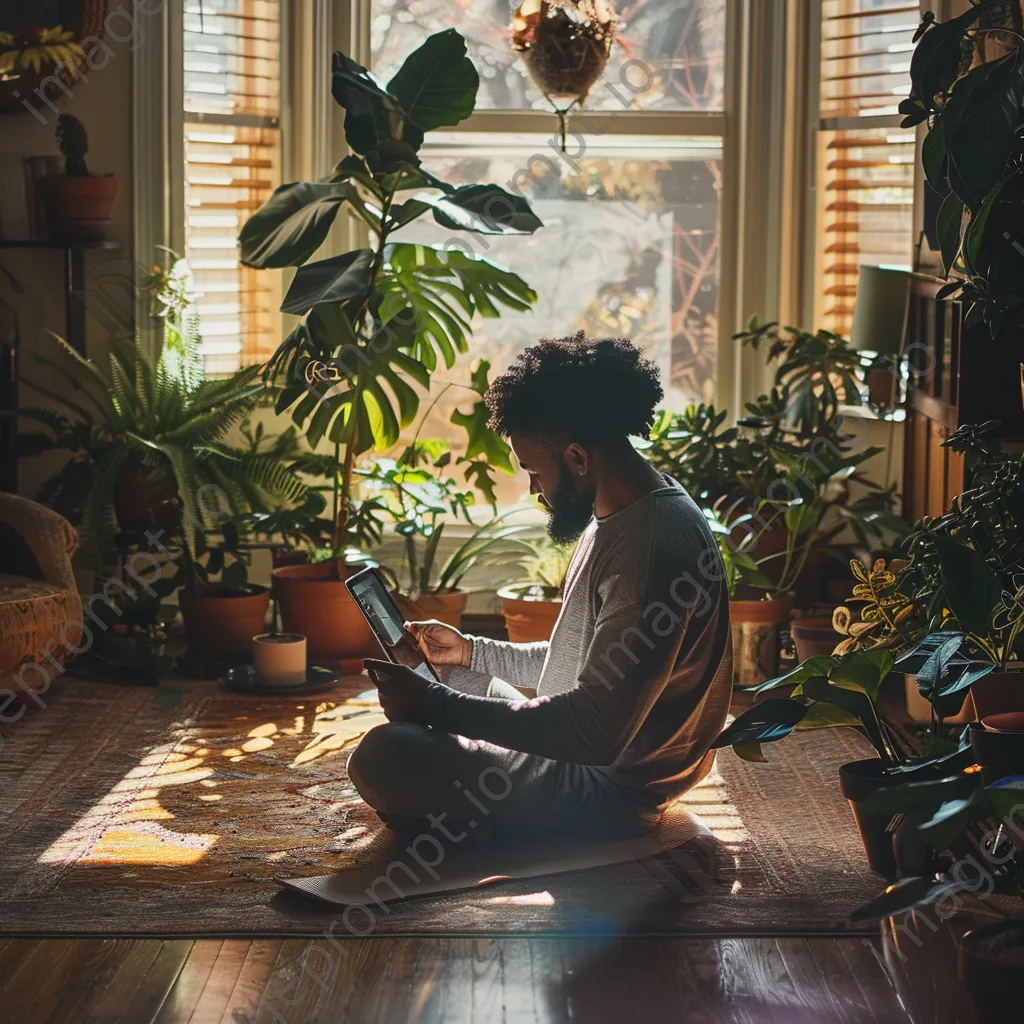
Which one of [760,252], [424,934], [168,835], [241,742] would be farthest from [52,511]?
[760,252]

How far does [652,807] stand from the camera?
9.22 ft

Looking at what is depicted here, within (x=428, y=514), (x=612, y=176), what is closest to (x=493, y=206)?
(x=612, y=176)

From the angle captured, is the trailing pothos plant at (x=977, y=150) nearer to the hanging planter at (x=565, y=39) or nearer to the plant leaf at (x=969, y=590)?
the plant leaf at (x=969, y=590)

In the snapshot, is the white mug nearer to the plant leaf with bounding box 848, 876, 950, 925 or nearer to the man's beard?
the man's beard

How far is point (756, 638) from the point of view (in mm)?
4195

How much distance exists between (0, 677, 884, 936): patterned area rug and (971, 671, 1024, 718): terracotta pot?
1.30ft

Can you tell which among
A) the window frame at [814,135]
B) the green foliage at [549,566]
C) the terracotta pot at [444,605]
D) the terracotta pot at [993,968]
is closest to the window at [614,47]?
the window frame at [814,135]

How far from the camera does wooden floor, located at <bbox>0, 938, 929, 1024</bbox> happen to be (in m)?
2.17

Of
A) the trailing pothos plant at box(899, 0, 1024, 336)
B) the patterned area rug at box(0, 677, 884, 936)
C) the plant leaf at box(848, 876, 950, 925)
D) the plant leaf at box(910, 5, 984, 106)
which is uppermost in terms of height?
the plant leaf at box(910, 5, 984, 106)

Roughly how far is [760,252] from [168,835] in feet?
9.59

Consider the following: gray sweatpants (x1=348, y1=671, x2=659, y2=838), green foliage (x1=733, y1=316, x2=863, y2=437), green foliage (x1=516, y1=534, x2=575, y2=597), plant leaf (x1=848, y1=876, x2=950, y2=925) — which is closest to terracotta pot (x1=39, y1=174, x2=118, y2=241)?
green foliage (x1=516, y1=534, x2=575, y2=597)

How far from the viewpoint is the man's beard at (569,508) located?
2.68 m

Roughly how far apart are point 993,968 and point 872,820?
784 mm

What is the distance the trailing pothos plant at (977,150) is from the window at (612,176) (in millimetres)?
1846
